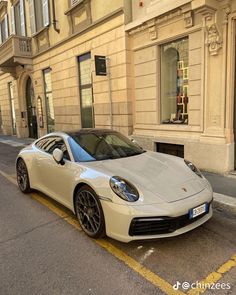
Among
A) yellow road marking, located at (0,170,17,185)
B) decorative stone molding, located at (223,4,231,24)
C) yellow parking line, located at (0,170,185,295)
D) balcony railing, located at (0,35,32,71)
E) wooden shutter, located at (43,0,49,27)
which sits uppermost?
wooden shutter, located at (43,0,49,27)

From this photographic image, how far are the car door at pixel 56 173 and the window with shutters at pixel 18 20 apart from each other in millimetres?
12570

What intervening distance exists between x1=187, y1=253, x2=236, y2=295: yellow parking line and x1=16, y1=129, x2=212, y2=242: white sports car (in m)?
0.51

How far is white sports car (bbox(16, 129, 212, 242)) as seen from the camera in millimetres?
2996

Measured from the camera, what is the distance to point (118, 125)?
359 inches

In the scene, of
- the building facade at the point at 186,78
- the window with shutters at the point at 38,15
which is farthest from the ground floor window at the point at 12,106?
the building facade at the point at 186,78

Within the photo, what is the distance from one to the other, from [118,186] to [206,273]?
1.27m

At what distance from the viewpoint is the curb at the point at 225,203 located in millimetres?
4249

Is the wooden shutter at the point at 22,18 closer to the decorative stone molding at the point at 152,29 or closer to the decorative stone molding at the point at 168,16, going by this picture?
the decorative stone molding at the point at 152,29

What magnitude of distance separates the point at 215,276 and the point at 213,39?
197 inches

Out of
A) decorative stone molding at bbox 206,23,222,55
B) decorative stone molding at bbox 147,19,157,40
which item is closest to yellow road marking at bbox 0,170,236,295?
decorative stone molding at bbox 206,23,222,55

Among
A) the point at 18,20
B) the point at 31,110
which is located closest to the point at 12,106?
the point at 31,110

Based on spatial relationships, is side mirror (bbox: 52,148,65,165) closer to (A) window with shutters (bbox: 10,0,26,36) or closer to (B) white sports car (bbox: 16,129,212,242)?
(B) white sports car (bbox: 16,129,212,242)

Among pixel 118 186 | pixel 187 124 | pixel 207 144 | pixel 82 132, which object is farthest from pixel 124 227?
pixel 187 124

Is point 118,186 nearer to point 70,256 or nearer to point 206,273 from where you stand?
point 70,256
